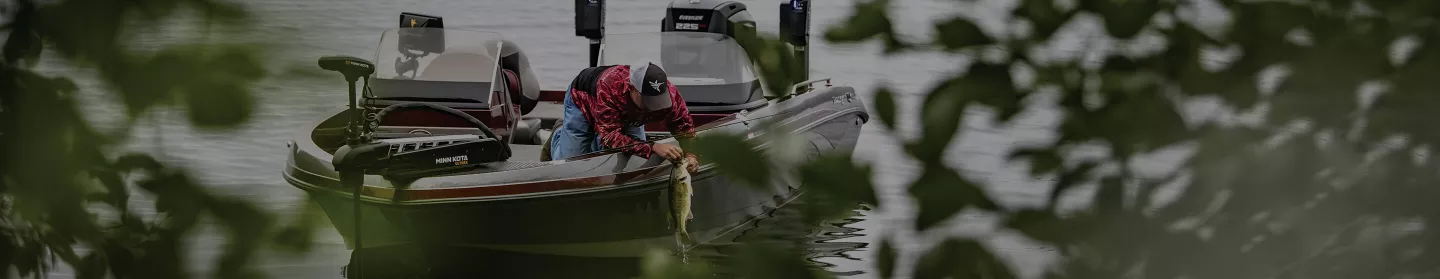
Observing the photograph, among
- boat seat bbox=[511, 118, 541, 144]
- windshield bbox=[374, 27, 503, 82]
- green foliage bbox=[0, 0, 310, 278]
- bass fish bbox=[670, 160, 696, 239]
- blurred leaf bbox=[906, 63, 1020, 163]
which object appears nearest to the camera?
blurred leaf bbox=[906, 63, 1020, 163]

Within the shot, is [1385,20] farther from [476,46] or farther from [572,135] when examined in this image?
[476,46]

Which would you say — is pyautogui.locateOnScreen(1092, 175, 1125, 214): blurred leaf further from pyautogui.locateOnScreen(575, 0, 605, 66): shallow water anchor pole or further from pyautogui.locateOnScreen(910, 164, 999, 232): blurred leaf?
pyautogui.locateOnScreen(575, 0, 605, 66): shallow water anchor pole

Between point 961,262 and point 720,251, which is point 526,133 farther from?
point 961,262

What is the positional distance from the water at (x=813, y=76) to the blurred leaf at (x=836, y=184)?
15 millimetres

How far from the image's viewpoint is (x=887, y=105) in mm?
886

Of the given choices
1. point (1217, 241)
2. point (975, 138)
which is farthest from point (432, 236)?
point (1217, 241)

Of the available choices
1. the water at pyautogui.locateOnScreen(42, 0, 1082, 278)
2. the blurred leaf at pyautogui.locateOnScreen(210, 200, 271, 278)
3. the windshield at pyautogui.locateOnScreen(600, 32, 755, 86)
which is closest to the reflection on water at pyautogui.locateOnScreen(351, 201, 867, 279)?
the water at pyautogui.locateOnScreen(42, 0, 1082, 278)

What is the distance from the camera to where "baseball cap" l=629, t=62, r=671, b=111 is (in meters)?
3.82

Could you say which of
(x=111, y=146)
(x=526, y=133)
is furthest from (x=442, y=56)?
(x=111, y=146)

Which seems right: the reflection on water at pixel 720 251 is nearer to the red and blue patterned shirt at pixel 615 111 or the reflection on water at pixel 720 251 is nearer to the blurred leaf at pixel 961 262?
the blurred leaf at pixel 961 262

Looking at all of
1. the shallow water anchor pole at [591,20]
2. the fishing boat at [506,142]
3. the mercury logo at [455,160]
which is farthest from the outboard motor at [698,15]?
the mercury logo at [455,160]

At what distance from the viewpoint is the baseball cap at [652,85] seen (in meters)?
3.82

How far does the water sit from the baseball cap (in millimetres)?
2449

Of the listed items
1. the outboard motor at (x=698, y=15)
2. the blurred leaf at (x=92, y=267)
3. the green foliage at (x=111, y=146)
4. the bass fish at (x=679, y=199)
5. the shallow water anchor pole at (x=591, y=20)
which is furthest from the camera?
the shallow water anchor pole at (x=591, y=20)
